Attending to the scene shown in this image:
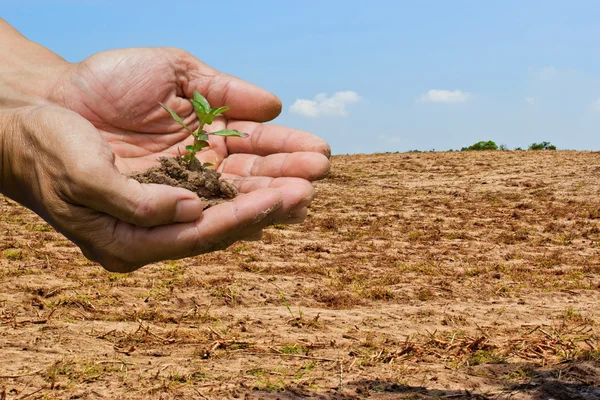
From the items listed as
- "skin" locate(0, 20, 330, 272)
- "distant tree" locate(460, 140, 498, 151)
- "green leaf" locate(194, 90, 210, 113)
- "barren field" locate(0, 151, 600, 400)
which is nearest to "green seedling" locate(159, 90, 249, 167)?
"green leaf" locate(194, 90, 210, 113)

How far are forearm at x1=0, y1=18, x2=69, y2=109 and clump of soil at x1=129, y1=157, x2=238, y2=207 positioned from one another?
0.98m

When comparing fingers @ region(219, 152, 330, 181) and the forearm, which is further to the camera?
the forearm

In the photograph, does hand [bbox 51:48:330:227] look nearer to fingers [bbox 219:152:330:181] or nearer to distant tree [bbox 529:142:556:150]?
fingers [bbox 219:152:330:181]

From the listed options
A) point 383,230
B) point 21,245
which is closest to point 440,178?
point 383,230

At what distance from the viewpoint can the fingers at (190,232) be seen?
9.12 feet

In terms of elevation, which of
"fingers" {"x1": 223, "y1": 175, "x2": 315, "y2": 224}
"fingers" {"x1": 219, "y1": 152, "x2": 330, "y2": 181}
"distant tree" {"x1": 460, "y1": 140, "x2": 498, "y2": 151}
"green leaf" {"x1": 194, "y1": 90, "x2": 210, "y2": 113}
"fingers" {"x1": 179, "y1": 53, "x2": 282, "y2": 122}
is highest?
"distant tree" {"x1": 460, "y1": 140, "x2": 498, "y2": 151}

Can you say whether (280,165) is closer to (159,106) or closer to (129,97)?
(159,106)

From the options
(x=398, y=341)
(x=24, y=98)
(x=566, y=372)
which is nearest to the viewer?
(x=24, y=98)

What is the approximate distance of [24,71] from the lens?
3848 mm

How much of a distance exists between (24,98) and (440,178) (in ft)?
38.6

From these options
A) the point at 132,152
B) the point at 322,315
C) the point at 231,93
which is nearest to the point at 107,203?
the point at 132,152

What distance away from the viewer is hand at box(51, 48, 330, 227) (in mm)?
3621

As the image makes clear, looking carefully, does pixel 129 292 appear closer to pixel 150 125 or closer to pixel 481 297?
pixel 150 125

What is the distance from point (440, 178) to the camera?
1454 cm
